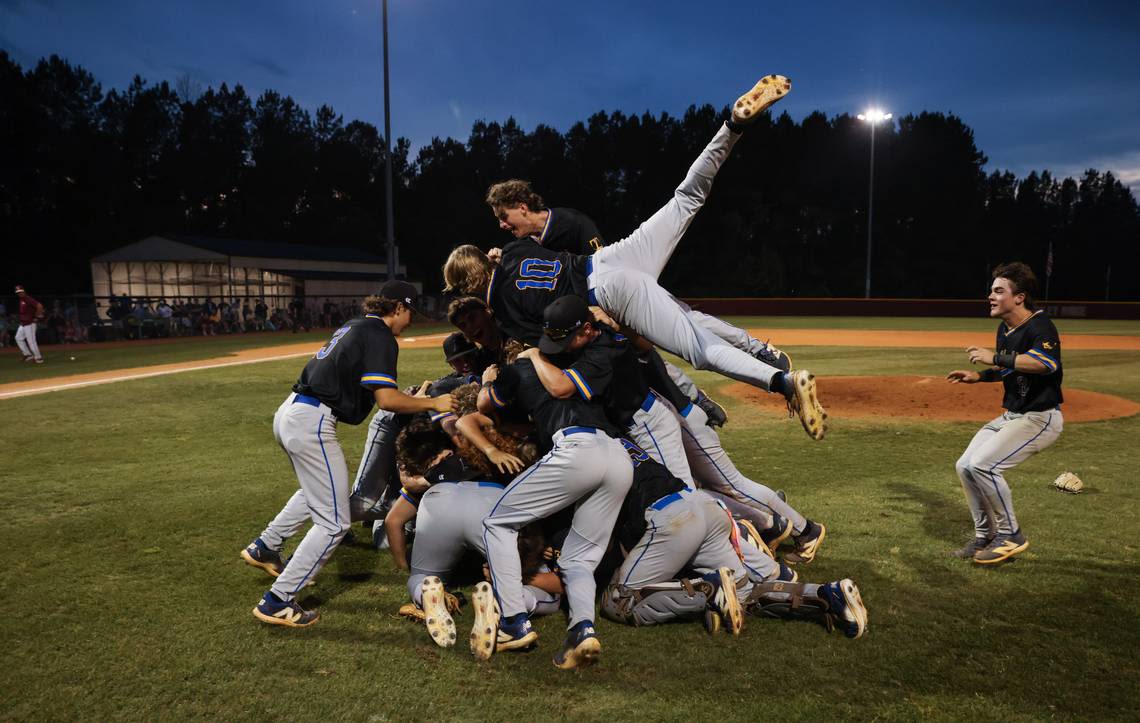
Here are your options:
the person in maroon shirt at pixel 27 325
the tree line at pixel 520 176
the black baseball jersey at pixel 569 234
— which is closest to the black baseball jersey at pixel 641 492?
the black baseball jersey at pixel 569 234

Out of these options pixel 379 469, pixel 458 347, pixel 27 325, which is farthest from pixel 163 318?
pixel 379 469

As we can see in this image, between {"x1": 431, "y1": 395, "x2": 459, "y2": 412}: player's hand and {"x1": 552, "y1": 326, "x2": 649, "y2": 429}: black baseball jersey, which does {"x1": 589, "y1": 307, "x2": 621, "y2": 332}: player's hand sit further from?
{"x1": 431, "y1": 395, "x2": 459, "y2": 412}: player's hand

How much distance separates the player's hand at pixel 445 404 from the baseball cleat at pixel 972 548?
3.63 metres

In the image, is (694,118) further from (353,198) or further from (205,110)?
(205,110)

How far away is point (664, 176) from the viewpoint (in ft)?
220

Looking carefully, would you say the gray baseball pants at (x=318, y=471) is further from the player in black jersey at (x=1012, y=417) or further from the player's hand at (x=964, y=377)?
the player's hand at (x=964, y=377)

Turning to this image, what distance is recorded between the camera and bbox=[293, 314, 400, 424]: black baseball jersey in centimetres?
455

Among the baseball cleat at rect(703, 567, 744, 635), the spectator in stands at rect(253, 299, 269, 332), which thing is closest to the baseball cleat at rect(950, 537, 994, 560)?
the baseball cleat at rect(703, 567, 744, 635)

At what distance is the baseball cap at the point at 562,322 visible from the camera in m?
4.13

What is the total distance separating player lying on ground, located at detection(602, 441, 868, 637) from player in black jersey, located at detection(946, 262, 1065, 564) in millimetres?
1740

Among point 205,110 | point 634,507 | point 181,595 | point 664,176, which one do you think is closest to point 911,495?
point 634,507

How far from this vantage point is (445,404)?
4.51 metres

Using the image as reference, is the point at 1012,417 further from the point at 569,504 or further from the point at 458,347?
the point at 458,347

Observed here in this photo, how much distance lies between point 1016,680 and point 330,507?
12.2 feet
